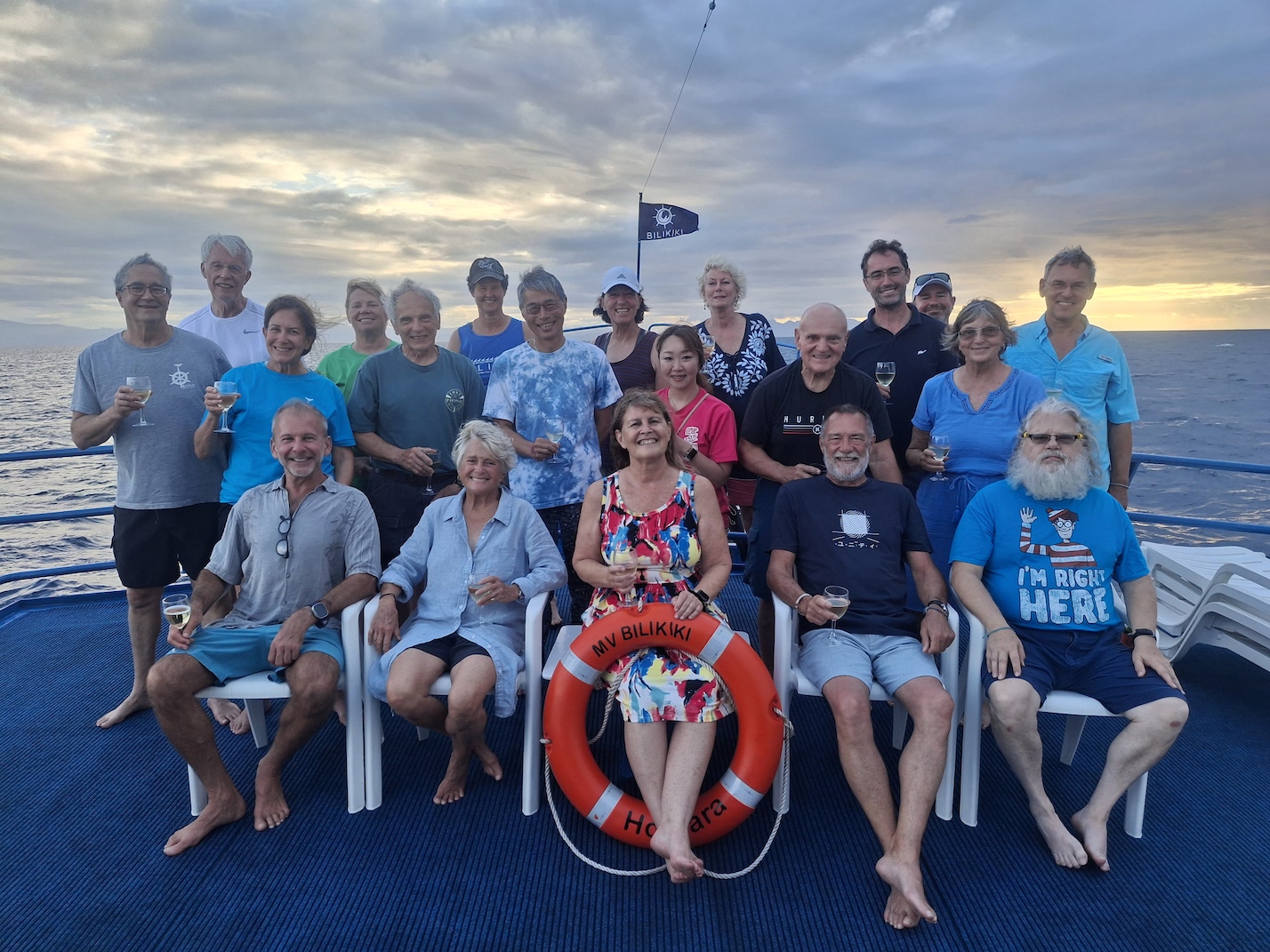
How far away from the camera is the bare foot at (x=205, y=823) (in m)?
2.12

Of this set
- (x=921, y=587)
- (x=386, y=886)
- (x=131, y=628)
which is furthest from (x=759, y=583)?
(x=131, y=628)

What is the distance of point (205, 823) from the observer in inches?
85.8

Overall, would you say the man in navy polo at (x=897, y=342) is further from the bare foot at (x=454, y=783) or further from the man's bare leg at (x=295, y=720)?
the man's bare leg at (x=295, y=720)

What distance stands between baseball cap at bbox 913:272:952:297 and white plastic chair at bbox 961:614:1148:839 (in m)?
2.11

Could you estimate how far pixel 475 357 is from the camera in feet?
12.2

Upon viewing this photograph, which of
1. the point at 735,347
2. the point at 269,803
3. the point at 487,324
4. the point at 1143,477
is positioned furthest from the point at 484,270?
the point at 1143,477

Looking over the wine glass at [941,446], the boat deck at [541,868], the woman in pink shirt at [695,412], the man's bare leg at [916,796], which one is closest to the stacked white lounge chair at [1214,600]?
the boat deck at [541,868]

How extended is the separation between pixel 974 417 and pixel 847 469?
0.59 meters

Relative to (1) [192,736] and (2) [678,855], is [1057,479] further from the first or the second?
(1) [192,736]

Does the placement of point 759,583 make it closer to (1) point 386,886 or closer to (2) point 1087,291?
(1) point 386,886

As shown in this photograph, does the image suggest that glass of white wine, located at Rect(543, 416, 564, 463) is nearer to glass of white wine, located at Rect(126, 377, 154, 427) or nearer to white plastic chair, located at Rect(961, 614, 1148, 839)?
glass of white wine, located at Rect(126, 377, 154, 427)

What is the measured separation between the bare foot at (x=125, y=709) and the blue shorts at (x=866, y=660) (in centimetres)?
260

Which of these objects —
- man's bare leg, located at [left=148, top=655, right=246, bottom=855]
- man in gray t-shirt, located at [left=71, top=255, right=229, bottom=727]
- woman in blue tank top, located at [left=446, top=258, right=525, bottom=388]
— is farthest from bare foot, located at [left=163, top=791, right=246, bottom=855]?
woman in blue tank top, located at [left=446, top=258, right=525, bottom=388]

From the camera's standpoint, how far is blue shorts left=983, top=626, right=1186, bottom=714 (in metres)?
2.13
